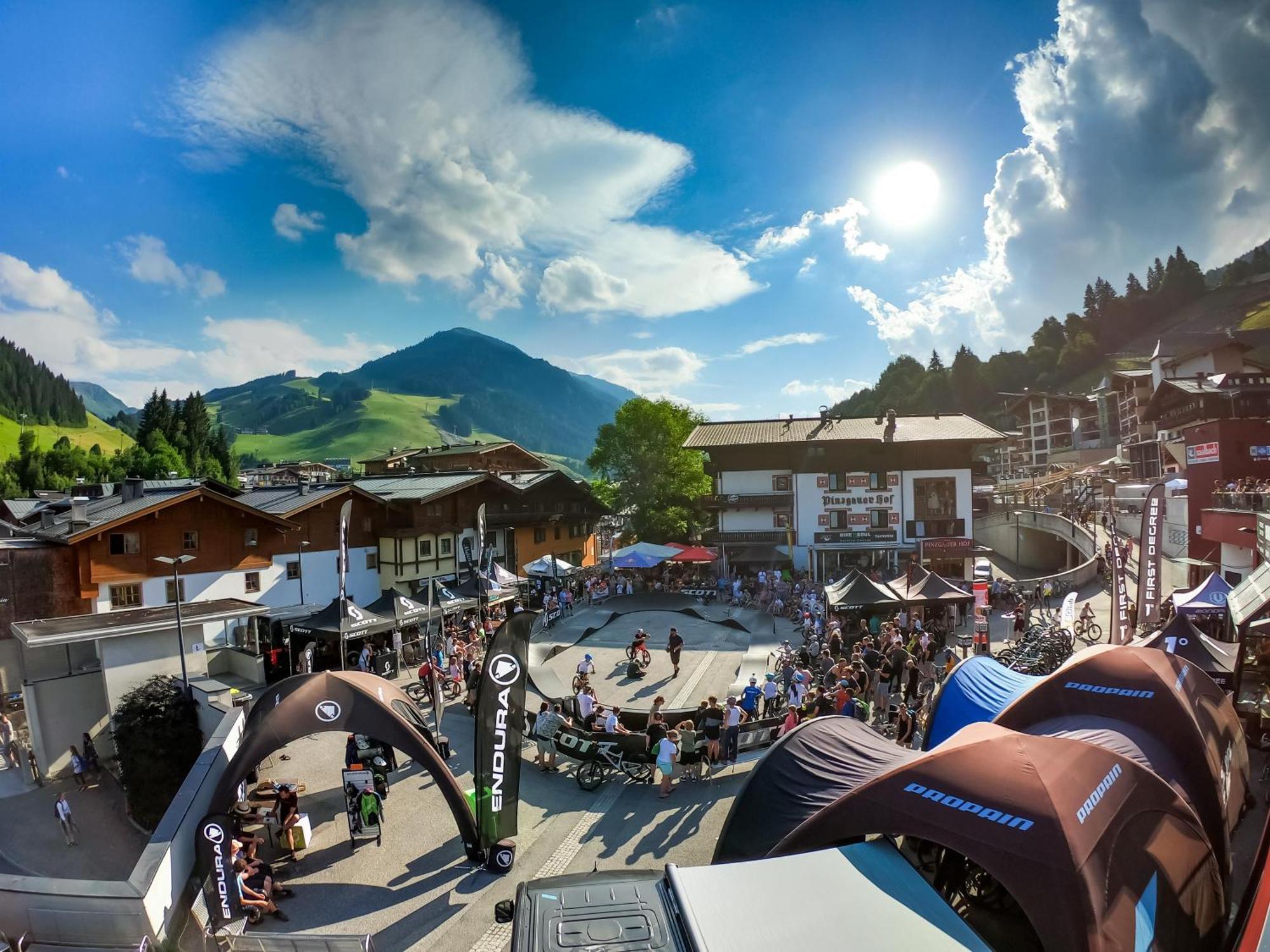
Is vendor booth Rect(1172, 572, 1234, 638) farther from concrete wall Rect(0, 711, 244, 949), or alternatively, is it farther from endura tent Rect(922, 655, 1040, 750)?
concrete wall Rect(0, 711, 244, 949)

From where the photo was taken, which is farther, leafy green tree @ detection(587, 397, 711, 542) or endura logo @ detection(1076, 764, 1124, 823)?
leafy green tree @ detection(587, 397, 711, 542)

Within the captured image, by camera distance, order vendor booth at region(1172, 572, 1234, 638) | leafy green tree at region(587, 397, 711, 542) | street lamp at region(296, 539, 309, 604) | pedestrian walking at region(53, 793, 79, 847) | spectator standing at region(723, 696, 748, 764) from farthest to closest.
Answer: leafy green tree at region(587, 397, 711, 542) < street lamp at region(296, 539, 309, 604) < vendor booth at region(1172, 572, 1234, 638) < pedestrian walking at region(53, 793, 79, 847) < spectator standing at region(723, 696, 748, 764)

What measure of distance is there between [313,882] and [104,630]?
9.82 meters

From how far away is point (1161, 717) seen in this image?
327 inches

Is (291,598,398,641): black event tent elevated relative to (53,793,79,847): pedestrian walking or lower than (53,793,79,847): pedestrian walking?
elevated

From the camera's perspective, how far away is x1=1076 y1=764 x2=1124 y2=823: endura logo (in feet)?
17.5

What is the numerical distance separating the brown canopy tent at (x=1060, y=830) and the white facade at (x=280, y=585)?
79.5 feet

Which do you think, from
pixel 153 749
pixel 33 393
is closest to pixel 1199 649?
pixel 153 749

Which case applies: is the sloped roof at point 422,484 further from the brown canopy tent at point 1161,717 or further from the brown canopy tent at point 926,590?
the brown canopy tent at point 1161,717

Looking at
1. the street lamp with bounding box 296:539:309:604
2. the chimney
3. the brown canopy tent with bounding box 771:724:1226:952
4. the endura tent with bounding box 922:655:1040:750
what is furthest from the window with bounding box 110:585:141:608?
the endura tent with bounding box 922:655:1040:750

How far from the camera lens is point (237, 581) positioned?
81.5 feet

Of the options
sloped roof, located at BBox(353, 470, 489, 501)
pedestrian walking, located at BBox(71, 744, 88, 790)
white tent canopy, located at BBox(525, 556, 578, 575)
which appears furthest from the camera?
sloped roof, located at BBox(353, 470, 489, 501)

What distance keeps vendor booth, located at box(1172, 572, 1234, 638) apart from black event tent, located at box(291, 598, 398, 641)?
20.4 meters

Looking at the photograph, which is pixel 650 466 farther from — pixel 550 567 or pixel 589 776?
pixel 589 776
